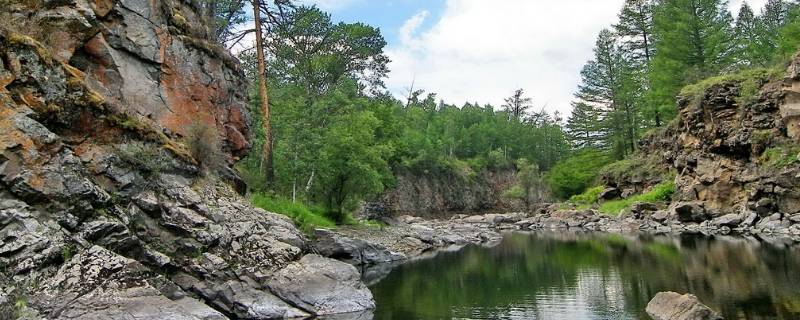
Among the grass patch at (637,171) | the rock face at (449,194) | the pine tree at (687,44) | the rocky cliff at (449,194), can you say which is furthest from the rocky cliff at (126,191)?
the rocky cliff at (449,194)

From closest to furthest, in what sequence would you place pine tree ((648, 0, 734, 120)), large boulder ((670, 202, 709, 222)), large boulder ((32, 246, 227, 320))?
large boulder ((32, 246, 227, 320)) → large boulder ((670, 202, 709, 222)) → pine tree ((648, 0, 734, 120))

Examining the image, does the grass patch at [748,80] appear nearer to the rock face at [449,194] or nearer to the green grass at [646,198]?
the green grass at [646,198]

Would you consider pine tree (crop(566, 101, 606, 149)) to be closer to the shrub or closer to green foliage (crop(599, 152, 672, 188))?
green foliage (crop(599, 152, 672, 188))

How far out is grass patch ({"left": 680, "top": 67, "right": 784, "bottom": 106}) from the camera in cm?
4590

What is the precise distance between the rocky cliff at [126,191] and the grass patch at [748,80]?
40.5 m

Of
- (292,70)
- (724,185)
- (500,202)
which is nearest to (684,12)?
(724,185)

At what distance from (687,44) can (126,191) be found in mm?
60078

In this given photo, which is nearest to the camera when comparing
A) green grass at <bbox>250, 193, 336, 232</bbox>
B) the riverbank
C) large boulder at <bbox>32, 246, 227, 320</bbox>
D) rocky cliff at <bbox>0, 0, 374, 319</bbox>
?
large boulder at <bbox>32, 246, 227, 320</bbox>

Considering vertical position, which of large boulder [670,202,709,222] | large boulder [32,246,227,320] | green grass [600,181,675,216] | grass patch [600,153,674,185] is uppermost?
grass patch [600,153,674,185]

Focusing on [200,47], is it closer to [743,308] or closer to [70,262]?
[70,262]

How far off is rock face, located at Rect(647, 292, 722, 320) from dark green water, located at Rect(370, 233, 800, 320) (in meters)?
0.43

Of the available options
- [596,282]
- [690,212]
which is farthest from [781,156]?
[596,282]

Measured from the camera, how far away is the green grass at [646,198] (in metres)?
55.7

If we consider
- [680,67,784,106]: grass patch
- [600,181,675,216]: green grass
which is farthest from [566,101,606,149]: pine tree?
[680,67,784,106]: grass patch
